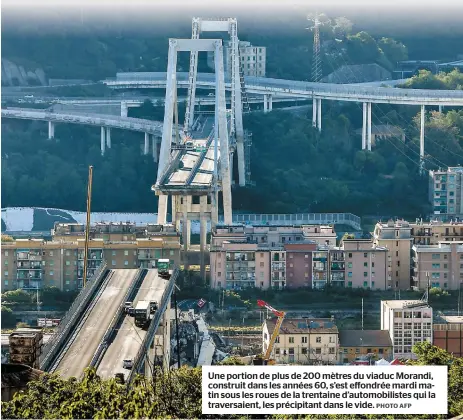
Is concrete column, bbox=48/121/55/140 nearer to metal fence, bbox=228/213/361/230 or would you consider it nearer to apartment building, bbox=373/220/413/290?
metal fence, bbox=228/213/361/230

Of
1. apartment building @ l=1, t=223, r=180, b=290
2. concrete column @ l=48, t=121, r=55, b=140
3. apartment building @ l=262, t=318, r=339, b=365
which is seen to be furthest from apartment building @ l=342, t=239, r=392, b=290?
concrete column @ l=48, t=121, r=55, b=140

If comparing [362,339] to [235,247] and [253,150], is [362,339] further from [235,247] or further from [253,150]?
[253,150]

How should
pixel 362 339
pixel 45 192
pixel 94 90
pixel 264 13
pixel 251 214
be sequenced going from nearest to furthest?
pixel 362 339 < pixel 251 214 < pixel 45 192 < pixel 94 90 < pixel 264 13

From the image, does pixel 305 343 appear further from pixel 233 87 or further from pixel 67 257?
pixel 233 87

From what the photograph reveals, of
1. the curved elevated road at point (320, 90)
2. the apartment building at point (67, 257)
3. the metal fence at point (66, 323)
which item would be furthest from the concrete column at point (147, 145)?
the metal fence at point (66, 323)

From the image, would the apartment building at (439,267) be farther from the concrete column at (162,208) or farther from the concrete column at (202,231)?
Answer: the concrete column at (162,208)

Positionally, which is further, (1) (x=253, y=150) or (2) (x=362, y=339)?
(1) (x=253, y=150)

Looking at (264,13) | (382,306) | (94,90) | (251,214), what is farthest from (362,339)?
(264,13)
